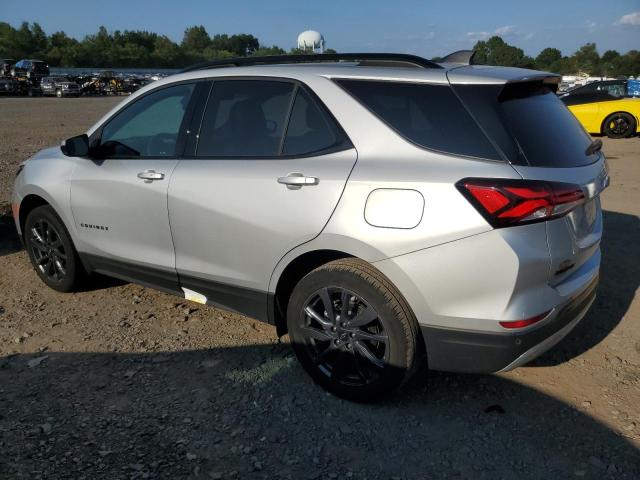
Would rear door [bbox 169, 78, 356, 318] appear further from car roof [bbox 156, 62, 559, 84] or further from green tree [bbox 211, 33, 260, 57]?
green tree [bbox 211, 33, 260, 57]

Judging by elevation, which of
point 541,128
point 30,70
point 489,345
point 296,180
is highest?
point 30,70

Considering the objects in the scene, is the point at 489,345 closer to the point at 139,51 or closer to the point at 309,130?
the point at 309,130

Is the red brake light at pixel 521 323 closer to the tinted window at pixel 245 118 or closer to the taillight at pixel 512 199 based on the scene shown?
the taillight at pixel 512 199

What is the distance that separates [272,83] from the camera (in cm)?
330

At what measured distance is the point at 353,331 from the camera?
2959mm

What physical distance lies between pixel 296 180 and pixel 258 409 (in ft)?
4.11

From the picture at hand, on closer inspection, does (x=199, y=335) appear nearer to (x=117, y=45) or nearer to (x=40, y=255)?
(x=40, y=255)

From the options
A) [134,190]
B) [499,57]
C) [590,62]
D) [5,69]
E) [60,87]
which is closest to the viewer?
[134,190]

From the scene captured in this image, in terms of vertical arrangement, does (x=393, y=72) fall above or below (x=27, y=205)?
above

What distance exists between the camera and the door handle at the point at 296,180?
290 centimetres

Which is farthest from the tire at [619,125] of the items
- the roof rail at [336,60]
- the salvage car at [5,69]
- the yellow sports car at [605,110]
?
the salvage car at [5,69]

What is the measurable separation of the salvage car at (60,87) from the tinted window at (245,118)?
45973 mm

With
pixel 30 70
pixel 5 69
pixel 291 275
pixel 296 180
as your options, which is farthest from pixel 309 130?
pixel 30 70

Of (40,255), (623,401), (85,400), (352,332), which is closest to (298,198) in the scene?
(352,332)
